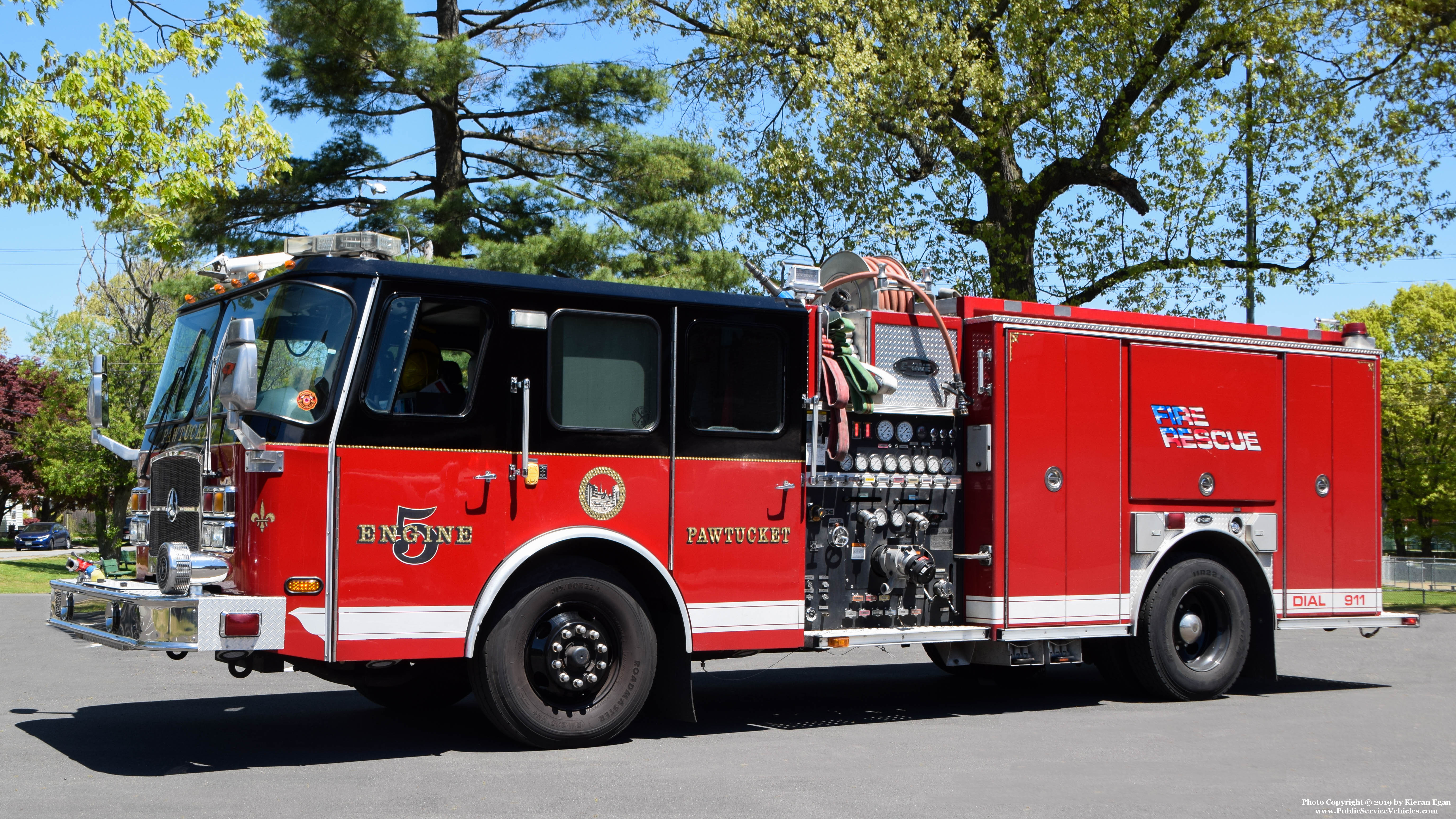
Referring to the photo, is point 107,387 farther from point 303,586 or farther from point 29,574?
point 303,586

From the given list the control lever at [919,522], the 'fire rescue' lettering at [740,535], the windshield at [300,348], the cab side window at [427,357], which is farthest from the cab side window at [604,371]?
the control lever at [919,522]

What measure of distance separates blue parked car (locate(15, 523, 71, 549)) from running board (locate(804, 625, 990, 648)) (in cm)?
5645

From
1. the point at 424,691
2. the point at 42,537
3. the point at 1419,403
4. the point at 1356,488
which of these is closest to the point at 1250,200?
Answer: the point at 1356,488

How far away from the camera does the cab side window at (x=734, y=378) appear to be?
8250 mm

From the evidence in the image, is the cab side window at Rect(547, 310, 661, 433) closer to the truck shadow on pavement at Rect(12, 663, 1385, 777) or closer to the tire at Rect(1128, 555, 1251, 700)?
the truck shadow on pavement at Rect(12, 663, 1385, 777)

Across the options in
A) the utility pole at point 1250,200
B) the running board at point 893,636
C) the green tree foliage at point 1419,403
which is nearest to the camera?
the running board at point 893,636

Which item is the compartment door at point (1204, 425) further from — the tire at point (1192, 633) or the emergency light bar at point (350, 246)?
the emergency light bar at point (350, 246)

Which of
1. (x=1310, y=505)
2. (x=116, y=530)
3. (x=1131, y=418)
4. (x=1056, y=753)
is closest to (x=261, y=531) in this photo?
(x=1056, y=753)

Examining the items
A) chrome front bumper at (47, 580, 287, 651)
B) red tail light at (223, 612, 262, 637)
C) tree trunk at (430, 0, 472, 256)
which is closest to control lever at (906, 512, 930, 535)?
chrome front bumper at (47, 580, 287, 651)

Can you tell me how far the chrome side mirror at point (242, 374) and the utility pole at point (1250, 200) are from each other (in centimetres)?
1695

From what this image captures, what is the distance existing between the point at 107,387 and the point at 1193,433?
90.2 feet

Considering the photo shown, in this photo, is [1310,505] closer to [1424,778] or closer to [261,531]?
[1424,778]

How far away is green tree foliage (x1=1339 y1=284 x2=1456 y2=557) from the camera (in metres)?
44.2

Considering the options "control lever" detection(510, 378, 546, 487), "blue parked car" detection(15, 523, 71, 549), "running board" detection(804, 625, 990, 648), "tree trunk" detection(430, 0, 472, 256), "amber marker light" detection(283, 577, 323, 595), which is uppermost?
"tree trunk" detection(430, 0, 472, 256)
